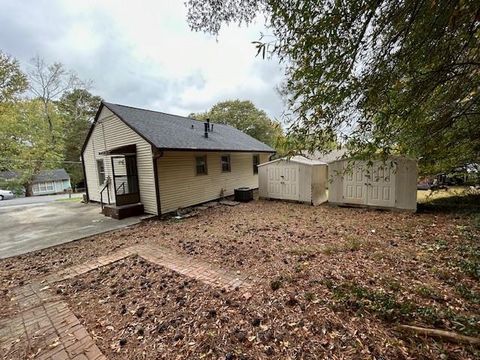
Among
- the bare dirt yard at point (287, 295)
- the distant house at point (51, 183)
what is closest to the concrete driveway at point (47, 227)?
the bare dirt yard at point (287, 295)

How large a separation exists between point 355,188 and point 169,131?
27.4 ft

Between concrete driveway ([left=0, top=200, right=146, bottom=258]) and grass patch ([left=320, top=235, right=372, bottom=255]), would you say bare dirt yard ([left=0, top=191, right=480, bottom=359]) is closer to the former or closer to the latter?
grass patch ([left=320, top=235, right=372, bottom=255])

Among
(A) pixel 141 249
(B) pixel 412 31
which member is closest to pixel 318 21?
(B) pixel 412 31

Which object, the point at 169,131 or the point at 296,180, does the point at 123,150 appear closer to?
the point at 169,131

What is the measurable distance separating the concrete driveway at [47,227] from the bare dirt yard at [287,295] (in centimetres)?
72

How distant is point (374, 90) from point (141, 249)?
17.4 ft

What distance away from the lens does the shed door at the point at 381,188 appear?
7859mm

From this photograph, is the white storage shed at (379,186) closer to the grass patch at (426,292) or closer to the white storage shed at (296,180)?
the white storage shed at (296,180)

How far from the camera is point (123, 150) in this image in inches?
336

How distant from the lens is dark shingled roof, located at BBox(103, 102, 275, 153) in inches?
334

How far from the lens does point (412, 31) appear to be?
2.31 m

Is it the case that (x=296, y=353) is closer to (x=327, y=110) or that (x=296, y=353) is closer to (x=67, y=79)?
(x=327, y=110)

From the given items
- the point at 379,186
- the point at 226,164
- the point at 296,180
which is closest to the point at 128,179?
the point at 226,164

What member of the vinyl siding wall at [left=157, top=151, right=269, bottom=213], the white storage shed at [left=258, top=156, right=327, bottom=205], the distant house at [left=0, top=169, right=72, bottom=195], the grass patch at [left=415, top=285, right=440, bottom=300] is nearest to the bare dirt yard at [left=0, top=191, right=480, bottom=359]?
the grass patch at [left=415, top=285, right=440, bottom=300]
